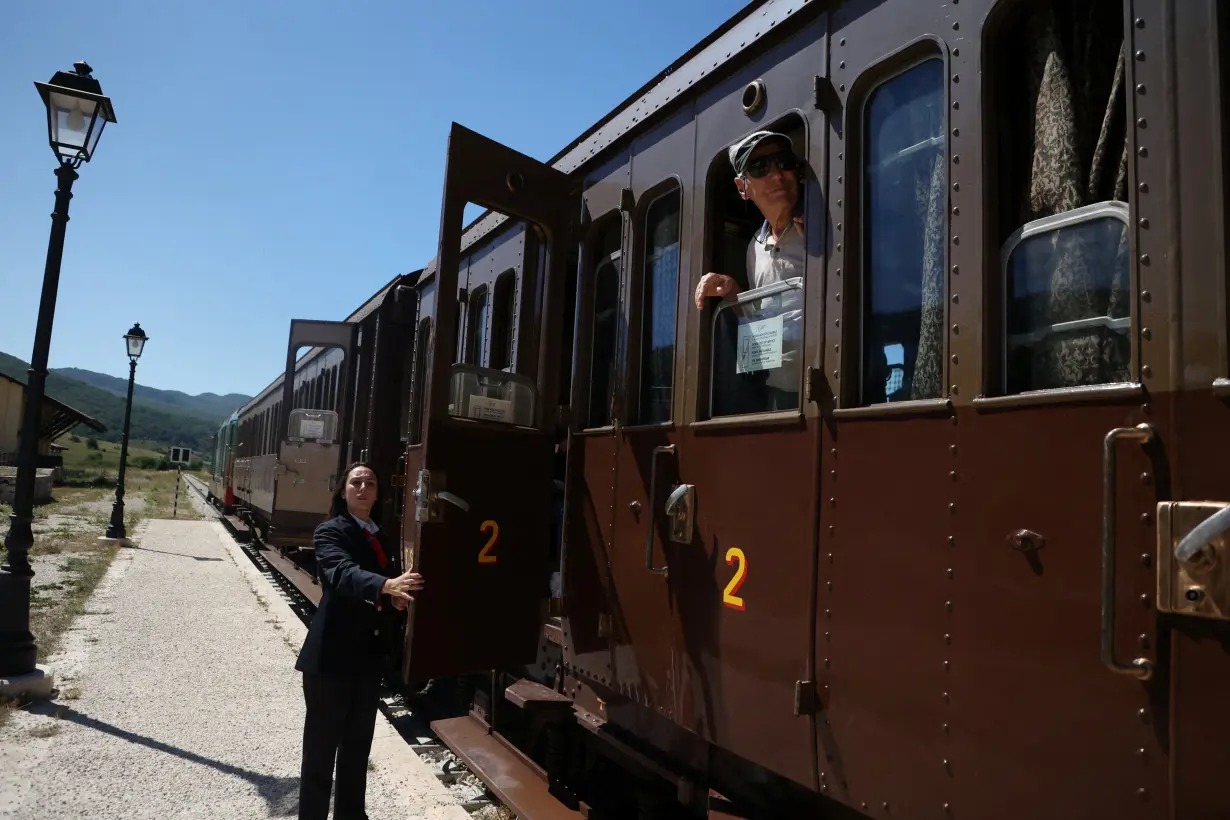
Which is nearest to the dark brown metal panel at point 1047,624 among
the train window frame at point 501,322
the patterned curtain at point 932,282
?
the patterned curtain at point 932,282

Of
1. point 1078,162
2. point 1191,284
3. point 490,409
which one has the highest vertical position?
point 1078,162

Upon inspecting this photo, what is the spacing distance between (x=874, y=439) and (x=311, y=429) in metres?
8.87

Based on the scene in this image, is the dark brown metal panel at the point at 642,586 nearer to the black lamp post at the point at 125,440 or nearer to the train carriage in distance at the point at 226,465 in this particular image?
the black lamp post at the point at 125,440

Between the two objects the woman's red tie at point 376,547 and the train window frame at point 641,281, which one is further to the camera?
the woman's red tie at point 376,547

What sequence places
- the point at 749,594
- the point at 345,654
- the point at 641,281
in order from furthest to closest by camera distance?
the point at 641,281 < the point at 345,654 < the point at 749,594

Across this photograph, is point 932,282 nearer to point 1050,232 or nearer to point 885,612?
point 1050,232

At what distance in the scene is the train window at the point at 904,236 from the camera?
2289 mm

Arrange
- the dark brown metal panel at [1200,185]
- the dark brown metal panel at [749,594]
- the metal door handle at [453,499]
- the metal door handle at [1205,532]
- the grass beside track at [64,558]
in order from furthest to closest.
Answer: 1. the grass beside track at [64,558]
2. the metal door handle at [453,499]
3. the dark brown metal panel at [749,594]
4. the dark brown metal panel at [1200,185]
5. the metal door handle at [1205,532]

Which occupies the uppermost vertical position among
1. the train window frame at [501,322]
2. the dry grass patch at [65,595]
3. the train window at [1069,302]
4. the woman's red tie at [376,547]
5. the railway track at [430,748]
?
the train window frame at [501,322]

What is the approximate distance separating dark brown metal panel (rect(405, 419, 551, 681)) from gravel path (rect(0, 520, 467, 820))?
1.20 metres

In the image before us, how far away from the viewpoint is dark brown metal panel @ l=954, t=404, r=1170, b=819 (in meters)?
1.67

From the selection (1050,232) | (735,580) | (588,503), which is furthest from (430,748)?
(1050,232)

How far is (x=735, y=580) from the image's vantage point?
2.75m

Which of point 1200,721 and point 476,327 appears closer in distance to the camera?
point 1200,721
